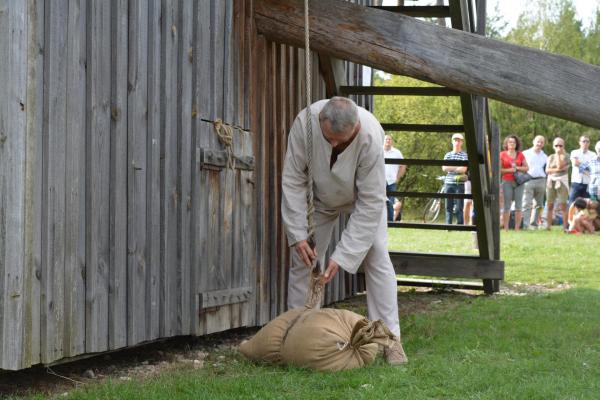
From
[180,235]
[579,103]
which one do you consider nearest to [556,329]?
[579,103]

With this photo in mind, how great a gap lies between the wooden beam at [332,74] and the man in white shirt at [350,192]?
2.47 m

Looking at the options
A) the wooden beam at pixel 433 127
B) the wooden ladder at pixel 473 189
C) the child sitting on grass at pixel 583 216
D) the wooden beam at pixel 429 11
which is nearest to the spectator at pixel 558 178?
the child sitting on grass at pixel 583 216

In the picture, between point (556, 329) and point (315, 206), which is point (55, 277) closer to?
point (315, 206)

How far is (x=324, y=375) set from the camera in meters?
5.31

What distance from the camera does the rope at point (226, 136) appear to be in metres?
6.59

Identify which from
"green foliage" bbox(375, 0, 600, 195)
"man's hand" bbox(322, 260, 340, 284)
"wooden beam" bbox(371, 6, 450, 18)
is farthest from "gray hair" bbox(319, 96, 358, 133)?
"green foliage" bbox(375, 0, 600, 195)

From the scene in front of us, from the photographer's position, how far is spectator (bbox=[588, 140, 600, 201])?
1939 centimetres

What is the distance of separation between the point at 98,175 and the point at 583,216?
51.3 ft

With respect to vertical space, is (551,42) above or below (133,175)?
above

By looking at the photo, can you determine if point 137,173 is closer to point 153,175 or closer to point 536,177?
point 153,175

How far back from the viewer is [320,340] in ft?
17.8

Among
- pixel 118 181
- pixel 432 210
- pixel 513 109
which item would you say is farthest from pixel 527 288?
pixel 513 109

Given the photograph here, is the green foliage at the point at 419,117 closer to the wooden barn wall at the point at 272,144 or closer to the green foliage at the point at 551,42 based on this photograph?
the green foliage at the point at 551,42

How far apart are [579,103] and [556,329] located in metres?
1.80
